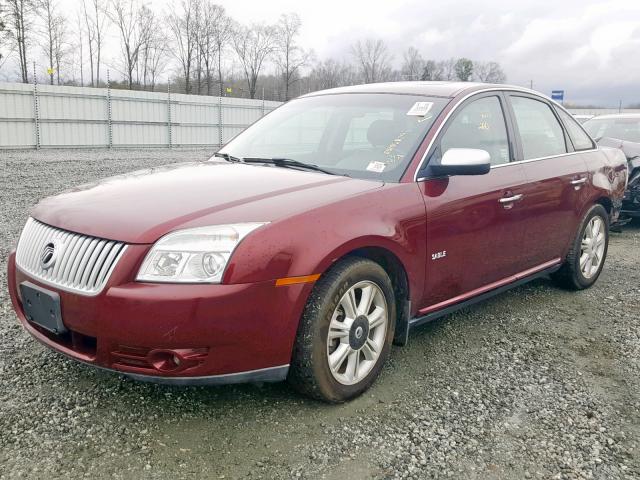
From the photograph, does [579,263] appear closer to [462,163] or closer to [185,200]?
[462,163]

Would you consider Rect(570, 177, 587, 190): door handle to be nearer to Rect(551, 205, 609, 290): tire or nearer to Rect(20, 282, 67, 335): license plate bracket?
Rect(551, 205, 609, 290): tire

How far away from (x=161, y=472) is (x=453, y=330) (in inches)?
91.1

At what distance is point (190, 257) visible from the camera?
2340mm

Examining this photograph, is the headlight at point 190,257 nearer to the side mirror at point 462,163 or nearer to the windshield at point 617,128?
the side mirror at point 462,163

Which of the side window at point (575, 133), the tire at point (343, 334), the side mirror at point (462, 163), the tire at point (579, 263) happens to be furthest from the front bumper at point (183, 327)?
the side window at point (575, 133)

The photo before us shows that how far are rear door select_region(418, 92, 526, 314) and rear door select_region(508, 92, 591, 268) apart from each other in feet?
0.48

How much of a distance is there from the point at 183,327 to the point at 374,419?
1.05 metres

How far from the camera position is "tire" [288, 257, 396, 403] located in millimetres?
2600

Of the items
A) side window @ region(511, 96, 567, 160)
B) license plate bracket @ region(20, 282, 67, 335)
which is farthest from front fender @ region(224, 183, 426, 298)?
side window @ region(511, 96, 567, 160)

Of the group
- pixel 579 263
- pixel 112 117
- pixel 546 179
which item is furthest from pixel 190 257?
pixel 112 117

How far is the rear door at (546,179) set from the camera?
3.98m

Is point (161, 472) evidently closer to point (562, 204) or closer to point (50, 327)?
point (50, 327)

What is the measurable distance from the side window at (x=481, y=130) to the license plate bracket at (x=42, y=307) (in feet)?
7.27

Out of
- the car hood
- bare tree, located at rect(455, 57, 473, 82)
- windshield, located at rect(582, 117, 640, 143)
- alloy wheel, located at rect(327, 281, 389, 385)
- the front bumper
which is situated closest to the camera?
the front bumper
